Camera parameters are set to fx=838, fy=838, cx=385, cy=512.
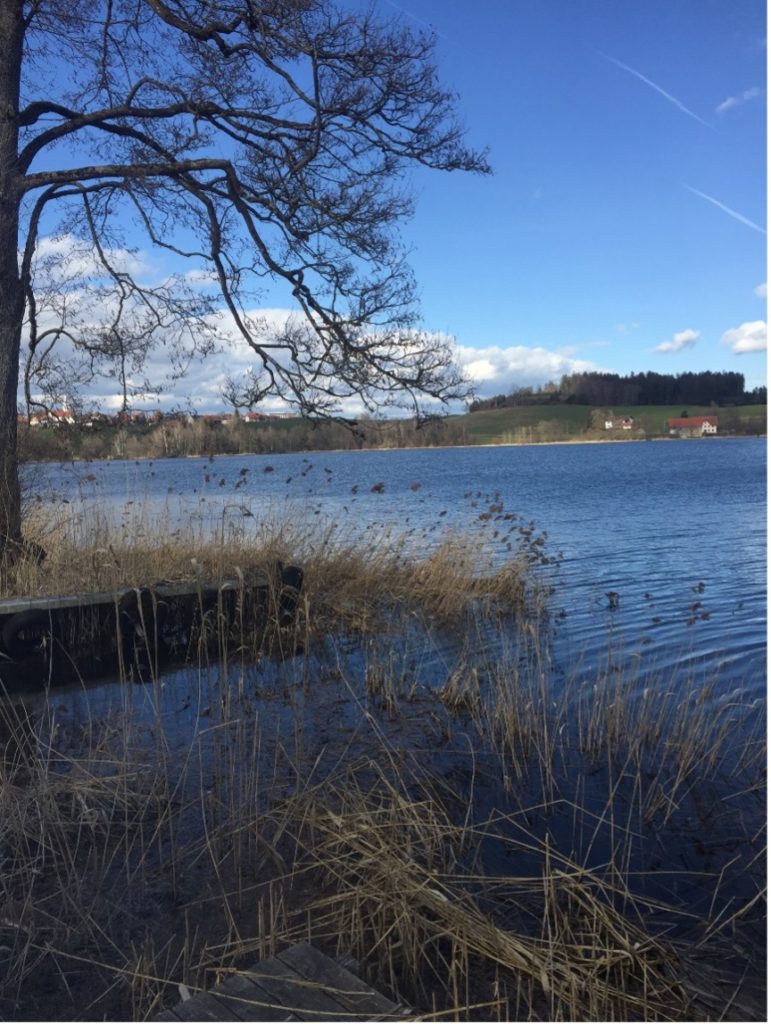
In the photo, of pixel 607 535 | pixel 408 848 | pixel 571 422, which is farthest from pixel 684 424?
pixel 408 848

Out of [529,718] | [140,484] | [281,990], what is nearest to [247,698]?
[529,718]

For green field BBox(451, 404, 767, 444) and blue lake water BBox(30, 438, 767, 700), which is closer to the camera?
blue lake water BBox(30, 438, 767, 700)

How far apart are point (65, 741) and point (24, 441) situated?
600cm

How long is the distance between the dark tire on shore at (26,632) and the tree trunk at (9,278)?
154 cm

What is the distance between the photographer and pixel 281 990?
117 inches

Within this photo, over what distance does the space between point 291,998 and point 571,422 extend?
71713 mm

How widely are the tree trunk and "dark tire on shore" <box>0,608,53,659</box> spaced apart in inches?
60.6

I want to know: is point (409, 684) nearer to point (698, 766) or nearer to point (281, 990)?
point (698, 766)

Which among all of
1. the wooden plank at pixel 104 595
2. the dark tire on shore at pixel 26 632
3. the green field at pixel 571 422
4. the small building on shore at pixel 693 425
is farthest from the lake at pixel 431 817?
the green field at pixel 571 422

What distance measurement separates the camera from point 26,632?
8398 millimetres

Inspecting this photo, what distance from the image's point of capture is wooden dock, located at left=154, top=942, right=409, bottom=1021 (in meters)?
2.84

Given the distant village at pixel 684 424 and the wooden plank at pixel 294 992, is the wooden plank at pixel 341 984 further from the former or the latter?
the distant village at pixel 684 424

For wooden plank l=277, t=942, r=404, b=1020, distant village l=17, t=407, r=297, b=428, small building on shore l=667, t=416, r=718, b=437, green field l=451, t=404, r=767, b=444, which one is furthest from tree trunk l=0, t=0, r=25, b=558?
small building on shore l=667, t=416, r=718, b=437

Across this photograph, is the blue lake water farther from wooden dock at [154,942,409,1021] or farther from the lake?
wooden dock at [154,942,409,1021]
